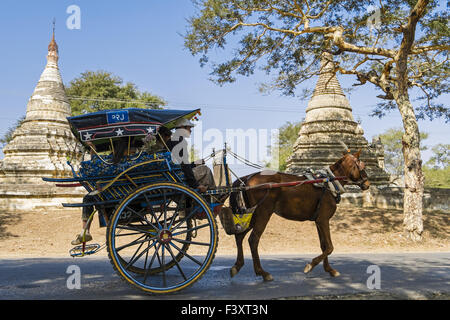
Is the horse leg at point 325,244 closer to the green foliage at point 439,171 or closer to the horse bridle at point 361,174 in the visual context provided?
the horse bridle at point 361,174

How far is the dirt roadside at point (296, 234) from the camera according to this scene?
12367mm

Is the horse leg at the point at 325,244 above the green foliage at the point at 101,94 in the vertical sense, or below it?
below

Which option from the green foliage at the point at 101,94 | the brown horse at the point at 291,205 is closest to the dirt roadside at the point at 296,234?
the brown horse at the point at 291,205

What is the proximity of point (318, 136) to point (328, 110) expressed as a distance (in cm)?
175

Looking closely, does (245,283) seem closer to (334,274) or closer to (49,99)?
(334,274)

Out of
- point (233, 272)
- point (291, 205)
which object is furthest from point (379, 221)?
point (233, 272)

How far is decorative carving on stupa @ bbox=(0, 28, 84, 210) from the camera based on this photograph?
1748cm

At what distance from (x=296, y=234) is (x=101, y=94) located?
1109 inches

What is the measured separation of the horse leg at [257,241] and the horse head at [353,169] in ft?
5.54

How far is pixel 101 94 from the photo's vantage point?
36.4 meters

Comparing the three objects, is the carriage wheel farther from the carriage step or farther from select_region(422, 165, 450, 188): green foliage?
select_region(422, 165, 450, 188): green foliage

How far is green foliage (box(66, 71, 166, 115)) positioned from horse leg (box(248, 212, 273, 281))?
2992 cm
